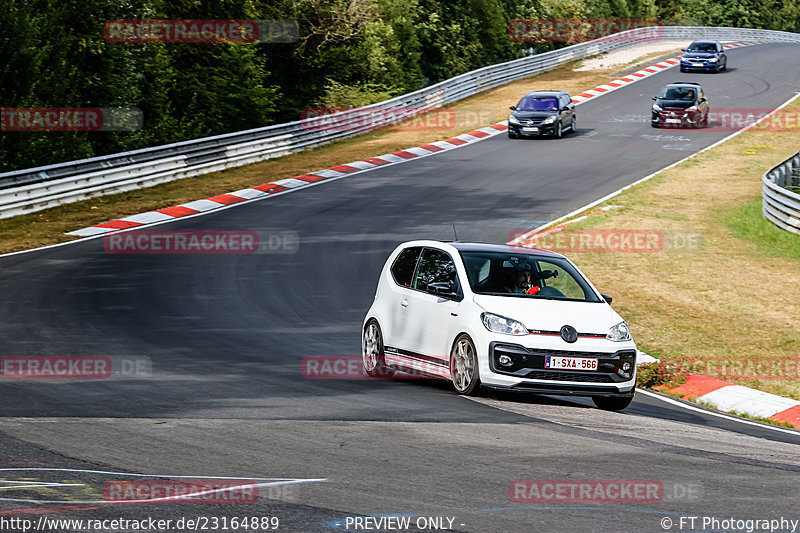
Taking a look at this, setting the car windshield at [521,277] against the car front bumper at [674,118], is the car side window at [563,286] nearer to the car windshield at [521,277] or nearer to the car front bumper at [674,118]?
the car windshield at [521,277]

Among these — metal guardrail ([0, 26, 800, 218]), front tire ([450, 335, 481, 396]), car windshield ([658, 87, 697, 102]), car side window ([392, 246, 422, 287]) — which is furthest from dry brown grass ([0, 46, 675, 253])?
front tire ([450, 335, 481, 396])

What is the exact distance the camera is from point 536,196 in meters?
29.8

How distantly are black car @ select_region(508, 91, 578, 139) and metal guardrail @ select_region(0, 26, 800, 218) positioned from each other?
5.94 meters

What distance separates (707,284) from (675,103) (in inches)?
899

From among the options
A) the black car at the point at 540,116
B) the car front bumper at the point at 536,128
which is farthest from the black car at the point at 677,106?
the car front bumper at the point at 536,128

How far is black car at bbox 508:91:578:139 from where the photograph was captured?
39.2 metres

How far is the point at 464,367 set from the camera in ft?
36.1

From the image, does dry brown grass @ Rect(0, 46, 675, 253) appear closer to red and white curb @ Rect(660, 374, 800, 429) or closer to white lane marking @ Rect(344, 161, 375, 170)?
white lane marking @ Rect(344, 161, 375, 170)

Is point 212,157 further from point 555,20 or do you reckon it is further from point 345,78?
point 555,20

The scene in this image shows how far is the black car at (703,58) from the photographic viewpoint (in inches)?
2175

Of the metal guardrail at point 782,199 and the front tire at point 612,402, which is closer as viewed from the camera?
the front tire at point 612,402

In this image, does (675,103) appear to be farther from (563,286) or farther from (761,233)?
(563,286)

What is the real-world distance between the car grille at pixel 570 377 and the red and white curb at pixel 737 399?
105 inches

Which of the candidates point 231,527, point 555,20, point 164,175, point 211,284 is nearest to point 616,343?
point 231,527
